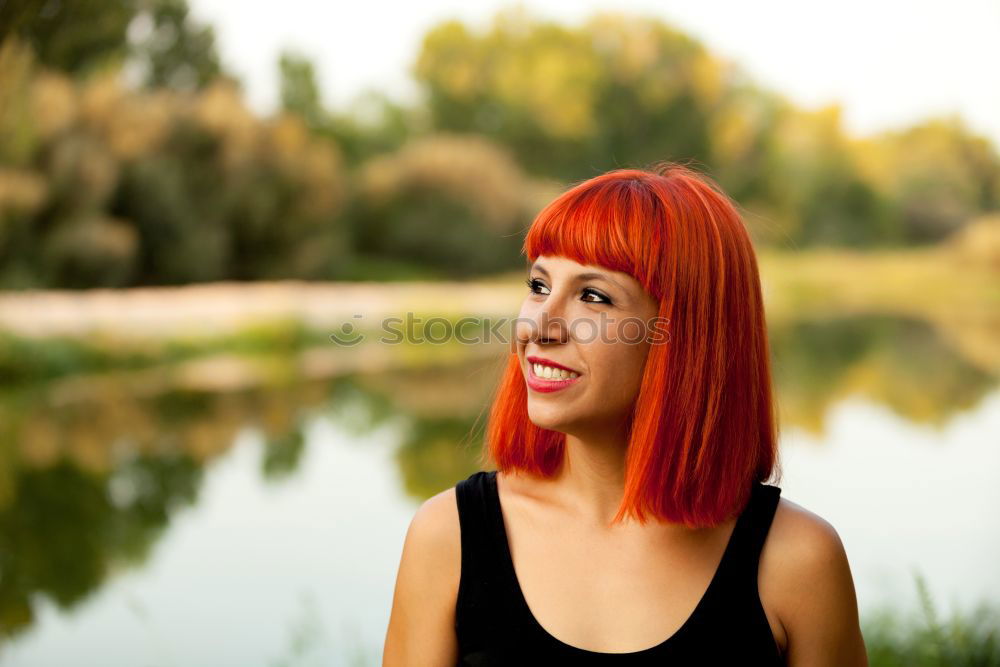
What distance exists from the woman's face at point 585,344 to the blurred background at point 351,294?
2.30 m

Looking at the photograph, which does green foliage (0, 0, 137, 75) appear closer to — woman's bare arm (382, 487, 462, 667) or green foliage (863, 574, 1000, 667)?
woman's bare arm (382, 487, 462, 667)

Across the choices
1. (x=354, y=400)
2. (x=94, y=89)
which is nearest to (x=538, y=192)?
(x=354, y=400)

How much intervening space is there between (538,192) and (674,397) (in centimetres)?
792

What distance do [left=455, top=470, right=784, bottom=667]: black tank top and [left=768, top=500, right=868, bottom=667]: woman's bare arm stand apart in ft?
0.11

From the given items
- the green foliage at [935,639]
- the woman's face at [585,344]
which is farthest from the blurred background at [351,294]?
→ the woman's face at [585,344]

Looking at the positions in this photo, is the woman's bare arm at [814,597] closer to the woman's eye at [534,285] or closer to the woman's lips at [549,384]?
the woman's lips at [549,384]

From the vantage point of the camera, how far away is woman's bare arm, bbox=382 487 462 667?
4.05 feet

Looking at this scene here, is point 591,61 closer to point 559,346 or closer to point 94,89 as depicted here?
point 94,89

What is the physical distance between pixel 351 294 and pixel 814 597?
731 cm

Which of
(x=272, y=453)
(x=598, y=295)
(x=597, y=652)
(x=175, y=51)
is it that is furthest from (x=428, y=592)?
(x=175, y=51)

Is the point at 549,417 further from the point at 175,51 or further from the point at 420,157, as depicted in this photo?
the point at 420,157

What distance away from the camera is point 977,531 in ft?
17.1

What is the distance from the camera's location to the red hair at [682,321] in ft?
3.84

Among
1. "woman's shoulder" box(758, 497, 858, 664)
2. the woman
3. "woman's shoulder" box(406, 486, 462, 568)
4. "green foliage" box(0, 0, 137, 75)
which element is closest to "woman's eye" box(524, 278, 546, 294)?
the woman
